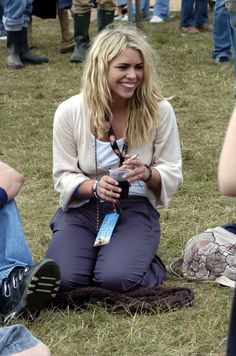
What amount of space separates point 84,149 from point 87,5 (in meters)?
4.78

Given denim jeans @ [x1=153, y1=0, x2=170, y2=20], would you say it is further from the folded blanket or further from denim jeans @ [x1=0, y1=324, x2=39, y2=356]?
denim jeans @ [x1=0, y1=324, x2=39, y2=356]

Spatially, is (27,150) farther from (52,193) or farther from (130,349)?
(130,349)

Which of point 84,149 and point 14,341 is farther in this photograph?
point 84,149

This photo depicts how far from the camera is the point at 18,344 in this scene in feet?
8.24

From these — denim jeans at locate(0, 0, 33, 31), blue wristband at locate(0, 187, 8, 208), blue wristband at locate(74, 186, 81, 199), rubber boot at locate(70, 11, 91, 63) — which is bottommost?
rubber boot at locate(70, 11, 91, 63)

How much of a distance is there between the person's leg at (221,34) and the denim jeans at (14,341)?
18.4 ft

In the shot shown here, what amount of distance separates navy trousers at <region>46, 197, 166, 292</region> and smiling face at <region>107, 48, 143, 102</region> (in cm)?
49

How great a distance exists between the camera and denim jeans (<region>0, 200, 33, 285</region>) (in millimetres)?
3334

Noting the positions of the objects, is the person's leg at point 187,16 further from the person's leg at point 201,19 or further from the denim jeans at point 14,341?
the denim jeans at point 14,341

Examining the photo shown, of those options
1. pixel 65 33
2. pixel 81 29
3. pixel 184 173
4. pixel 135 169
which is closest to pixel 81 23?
pixel 81 29

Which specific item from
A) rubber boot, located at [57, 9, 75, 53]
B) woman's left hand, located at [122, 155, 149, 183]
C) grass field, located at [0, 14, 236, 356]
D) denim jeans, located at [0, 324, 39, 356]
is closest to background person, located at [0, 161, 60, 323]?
grass field, located at [0, 14, 236, 356]

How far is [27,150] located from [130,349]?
288 cm

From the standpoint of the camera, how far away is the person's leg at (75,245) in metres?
3.45

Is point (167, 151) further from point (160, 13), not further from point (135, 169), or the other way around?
point (160, 13)
